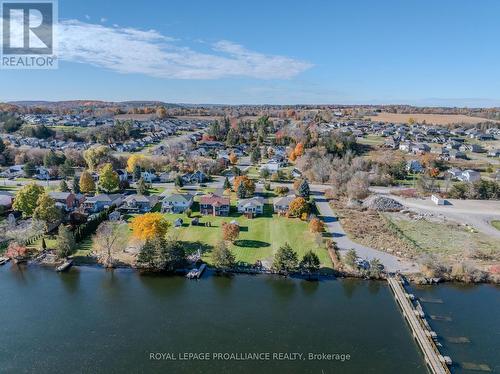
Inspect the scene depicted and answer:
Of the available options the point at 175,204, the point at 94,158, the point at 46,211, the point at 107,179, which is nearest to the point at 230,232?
the point at 175,204

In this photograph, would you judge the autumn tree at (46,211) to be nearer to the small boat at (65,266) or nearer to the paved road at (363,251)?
the small boat at (65,266)

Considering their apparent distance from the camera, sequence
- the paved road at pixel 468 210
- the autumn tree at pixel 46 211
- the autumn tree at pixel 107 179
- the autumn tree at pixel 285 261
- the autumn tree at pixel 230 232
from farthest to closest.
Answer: the autumn tree at pixel 107 179 < the paved road at pixel 468 210 < the autumn tree at pixel 46 211 < the autumn tree at pixel 230 232 < the autumn tree at pixel 285 261

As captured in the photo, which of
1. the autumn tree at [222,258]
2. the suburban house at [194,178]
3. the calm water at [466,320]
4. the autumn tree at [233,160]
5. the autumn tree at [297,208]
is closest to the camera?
the calm water at [466,320]

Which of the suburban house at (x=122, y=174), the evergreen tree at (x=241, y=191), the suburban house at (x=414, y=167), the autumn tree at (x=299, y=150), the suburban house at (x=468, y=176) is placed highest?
the autumn tree at (x=299, y=150)

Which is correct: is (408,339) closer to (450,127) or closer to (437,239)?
(437,239)

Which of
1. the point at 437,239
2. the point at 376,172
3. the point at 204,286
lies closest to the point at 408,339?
the point at 204,286

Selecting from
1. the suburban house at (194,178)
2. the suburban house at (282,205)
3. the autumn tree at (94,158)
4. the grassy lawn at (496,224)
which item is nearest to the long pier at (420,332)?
the suburban house at (282,205)
